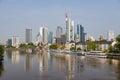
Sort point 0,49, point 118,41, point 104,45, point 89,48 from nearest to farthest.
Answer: point 0,49
point 118,41
point 89,48
point 104,45

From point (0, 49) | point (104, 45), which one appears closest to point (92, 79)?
point (0, 49)

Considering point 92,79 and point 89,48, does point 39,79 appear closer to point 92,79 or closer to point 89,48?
point 92,79

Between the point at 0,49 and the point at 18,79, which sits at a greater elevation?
the point at 0,49

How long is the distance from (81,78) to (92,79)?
4.53 ft

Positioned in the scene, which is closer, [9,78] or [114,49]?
[9,78]

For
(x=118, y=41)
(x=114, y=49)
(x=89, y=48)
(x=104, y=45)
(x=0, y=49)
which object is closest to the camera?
(x=0, y=49)

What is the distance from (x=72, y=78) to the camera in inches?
1284

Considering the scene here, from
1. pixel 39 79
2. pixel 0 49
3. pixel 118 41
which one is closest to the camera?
pixel 39 79

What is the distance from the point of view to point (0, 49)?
53.2 meters

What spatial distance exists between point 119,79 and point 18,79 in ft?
33.7

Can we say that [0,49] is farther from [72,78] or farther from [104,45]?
[104,45]

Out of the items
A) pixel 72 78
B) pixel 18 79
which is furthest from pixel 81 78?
pixel 18 79

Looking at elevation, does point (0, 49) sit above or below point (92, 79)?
above

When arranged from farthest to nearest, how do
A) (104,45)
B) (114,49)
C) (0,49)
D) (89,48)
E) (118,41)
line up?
(104,45), (89,48), (114,49), (118,41), (0,49)
